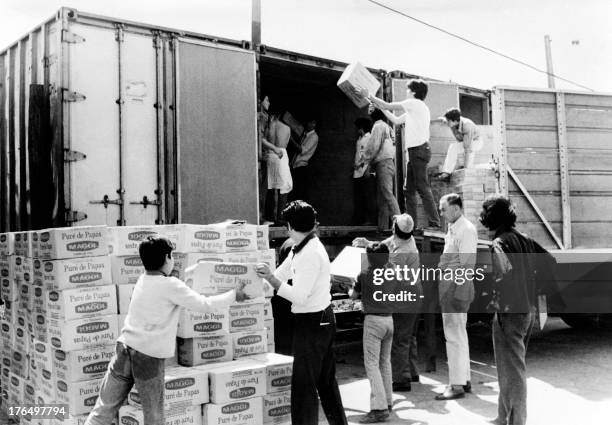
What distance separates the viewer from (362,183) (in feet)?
29.5

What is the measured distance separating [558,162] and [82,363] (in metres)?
6.75

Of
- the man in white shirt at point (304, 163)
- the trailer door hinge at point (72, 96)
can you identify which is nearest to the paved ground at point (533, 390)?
the man in white shirt at point (304, 163)

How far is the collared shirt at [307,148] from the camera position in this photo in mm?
9328

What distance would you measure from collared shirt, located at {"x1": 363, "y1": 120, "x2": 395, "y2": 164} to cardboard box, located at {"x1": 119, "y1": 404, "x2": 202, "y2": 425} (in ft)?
15.9

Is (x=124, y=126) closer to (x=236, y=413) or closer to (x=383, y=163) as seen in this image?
(x=236, y=413)

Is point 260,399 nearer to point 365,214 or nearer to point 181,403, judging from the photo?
point 181,403

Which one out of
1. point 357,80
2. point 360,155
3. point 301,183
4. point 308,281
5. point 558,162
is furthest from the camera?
point 301,183

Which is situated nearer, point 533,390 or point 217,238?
point 217,238

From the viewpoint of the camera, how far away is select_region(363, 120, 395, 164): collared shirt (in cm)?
804

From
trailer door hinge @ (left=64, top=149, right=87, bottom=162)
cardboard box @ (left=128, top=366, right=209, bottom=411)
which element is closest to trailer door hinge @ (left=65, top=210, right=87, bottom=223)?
trailer door hinge @ (left=64, top=149, right=87, bottom=162)

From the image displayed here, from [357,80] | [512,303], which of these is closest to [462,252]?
[512,303]

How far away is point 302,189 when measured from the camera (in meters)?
9.86

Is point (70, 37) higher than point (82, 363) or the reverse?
higher

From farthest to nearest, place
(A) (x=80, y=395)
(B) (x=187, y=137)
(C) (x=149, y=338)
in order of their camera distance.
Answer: (B) (x=187, y=137) → (A) (x=80, y=395) → (C) (x=149, y=338)
